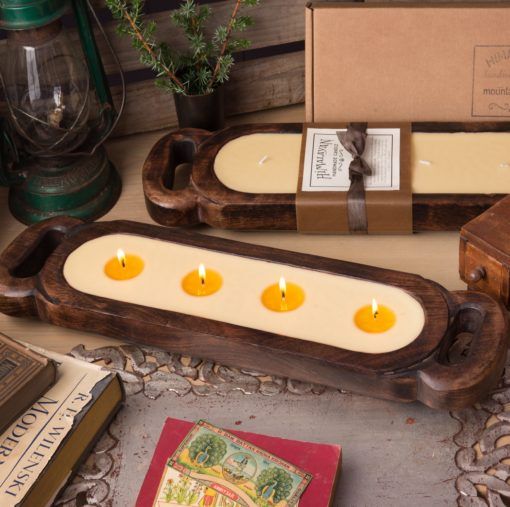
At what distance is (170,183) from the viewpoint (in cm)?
117

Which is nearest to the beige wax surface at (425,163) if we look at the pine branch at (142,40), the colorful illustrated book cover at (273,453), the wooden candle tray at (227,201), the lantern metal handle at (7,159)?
the wooden candle tray at (227,201)

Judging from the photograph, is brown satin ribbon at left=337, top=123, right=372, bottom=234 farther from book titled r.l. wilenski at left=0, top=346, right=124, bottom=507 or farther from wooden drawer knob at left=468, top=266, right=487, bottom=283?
book titled r.l. wilenski at left=0, top=346, right=124, bottom=507

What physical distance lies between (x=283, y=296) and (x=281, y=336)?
5 cm

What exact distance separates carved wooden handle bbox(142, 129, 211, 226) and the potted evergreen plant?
0.05 m

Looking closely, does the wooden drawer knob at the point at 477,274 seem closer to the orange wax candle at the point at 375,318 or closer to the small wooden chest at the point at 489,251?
the small wooden chest at the point at 489,251

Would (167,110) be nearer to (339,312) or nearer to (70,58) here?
(70,58)

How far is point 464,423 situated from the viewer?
2.92 feet

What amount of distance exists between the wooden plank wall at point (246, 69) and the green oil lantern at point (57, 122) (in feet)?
0.28

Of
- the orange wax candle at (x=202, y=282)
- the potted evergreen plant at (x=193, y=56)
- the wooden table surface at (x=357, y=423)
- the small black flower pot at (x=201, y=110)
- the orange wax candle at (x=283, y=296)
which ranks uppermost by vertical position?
the potted evergreen plant at (x=193, y=56)

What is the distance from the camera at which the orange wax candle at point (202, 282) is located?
981 mm

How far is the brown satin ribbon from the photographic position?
107 centimetres

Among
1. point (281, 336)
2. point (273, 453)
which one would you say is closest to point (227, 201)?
point (281, 336)

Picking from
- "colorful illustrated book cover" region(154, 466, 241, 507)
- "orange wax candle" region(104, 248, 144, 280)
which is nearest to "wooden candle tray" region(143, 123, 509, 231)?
"orange wax candle" region(104, 248, 144, 280)

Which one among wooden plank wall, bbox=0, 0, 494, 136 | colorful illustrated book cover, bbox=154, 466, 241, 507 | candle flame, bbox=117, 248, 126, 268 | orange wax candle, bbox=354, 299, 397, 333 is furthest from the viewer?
wooden plank wall, bbox=0, 0, 494, 136
